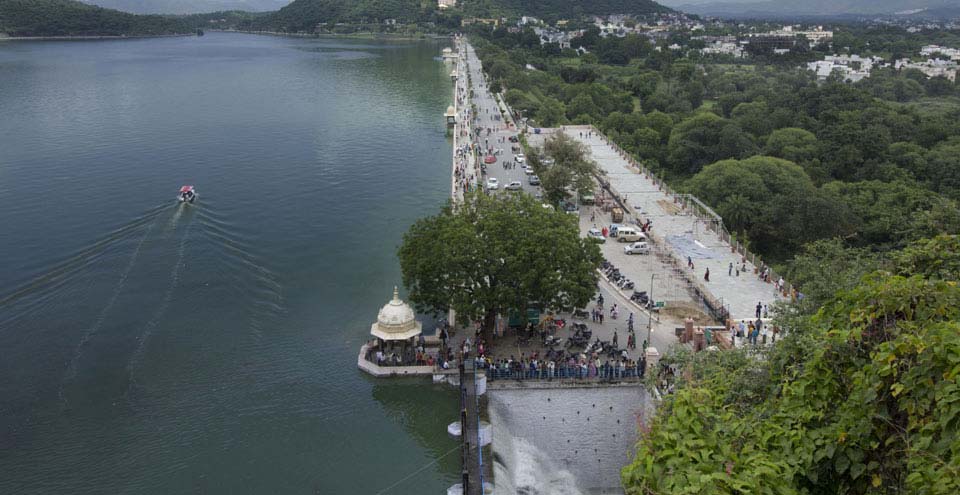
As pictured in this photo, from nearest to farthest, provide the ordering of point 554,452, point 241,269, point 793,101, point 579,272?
point 554,452 → point 579,272 → point 241,269 → point 793,101

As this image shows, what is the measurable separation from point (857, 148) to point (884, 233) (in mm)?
15714

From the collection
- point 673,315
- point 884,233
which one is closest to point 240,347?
point 673,315

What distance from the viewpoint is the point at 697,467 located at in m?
9.95

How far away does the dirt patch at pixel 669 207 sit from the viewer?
40.8 metres

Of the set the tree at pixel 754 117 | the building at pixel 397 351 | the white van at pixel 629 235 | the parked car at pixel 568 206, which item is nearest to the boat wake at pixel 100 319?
the building at pixel 397 351

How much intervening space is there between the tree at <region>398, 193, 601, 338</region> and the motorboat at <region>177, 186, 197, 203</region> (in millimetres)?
21763

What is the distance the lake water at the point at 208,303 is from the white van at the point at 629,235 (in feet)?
34.8

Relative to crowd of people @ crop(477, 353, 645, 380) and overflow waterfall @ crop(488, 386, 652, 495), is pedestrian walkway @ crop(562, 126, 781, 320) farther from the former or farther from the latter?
overflow waterfall @ crop(488, 386, 652, 495)

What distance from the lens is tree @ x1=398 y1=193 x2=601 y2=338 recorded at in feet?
84.6

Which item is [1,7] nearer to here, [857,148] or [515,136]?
[515,136]

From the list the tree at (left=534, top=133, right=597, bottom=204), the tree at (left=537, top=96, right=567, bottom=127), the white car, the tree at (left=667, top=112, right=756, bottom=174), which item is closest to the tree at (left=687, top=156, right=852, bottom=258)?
the tree at (left=534, top=133, right=597, bottom=204)

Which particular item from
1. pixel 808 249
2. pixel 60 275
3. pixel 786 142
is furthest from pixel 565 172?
pixel 786 142

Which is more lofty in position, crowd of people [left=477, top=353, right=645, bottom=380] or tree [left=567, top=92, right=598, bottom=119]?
tree [left=567, top=92, right=598, bottom=119]

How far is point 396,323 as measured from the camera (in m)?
26.0
